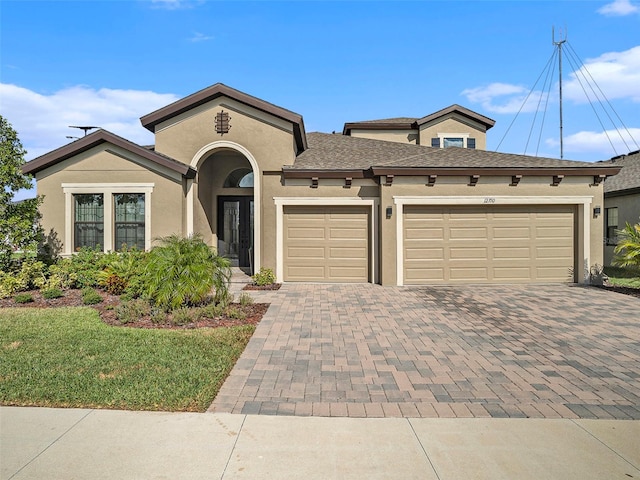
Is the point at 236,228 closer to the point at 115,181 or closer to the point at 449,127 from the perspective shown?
the point at 115,181

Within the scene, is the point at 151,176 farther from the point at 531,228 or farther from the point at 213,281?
the point at 531,228

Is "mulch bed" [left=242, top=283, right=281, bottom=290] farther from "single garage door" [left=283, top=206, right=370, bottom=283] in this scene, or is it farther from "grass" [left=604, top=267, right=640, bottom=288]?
"grass" [left=604, top=267, right=640, bottom=288]

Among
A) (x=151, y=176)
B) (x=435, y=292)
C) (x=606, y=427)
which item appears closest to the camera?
(x=606, y=427)

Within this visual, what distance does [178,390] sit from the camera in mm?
4250

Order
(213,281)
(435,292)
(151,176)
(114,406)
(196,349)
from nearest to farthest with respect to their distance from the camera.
A: (114,406), (196,349), (213,281), (435,292), (151,176)

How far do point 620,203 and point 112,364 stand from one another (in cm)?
2010

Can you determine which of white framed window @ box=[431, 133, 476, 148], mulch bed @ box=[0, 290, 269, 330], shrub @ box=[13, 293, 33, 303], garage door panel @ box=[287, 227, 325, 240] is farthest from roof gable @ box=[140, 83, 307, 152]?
white framed window @ box=[431, 133, 476, 148]

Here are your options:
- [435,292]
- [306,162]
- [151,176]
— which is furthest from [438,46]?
[151,176]

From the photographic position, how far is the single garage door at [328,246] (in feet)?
41.1

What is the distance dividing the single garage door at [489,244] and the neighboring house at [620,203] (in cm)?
595

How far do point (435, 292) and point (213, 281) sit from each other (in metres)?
6.03

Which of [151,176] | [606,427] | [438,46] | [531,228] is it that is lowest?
[606,427]

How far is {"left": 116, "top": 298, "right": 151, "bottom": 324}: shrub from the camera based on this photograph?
750cm

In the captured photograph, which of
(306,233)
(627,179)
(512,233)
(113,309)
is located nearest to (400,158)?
(306,233)
